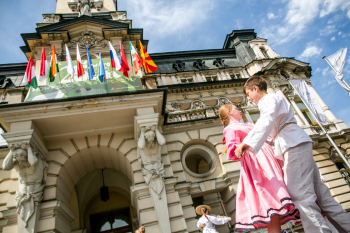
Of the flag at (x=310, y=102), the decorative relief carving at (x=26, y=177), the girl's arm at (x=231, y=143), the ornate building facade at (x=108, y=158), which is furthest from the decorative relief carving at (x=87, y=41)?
the flag at (x=310, y=102)

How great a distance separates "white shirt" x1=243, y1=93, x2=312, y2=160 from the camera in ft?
8.73

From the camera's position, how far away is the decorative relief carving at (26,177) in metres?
6.70

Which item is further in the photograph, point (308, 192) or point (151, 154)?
point (151, 154)

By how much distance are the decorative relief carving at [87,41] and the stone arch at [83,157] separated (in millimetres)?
7139

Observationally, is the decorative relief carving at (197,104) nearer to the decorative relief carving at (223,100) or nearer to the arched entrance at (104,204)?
the decorative relief carving at (223,100)

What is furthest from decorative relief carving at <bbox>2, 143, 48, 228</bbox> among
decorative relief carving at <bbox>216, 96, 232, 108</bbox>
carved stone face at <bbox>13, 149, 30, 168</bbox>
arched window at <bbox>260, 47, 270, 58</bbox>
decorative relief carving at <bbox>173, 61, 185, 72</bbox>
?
arched window at <bbox>260, 47, 270, 58</bbox>

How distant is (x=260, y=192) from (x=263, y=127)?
35.9 inches

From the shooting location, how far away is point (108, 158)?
375 inches

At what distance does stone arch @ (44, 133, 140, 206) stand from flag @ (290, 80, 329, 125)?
12.8m

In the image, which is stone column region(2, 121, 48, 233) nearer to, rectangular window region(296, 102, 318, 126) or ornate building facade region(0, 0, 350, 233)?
ornate building facade region(0, 0, 350, 233)

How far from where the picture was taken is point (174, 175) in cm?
845

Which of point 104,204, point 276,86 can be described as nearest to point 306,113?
point 276,86

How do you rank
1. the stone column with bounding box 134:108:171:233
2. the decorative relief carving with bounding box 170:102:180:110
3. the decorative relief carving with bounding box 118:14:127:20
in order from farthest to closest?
the decorative relief carving with bounding box 170:102:180:110, the decorative relief carving with bounding box 118:14:127:20, the stone column with bounding box 134:108:171:233

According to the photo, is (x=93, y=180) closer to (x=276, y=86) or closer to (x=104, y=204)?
(x=104, y=204)
